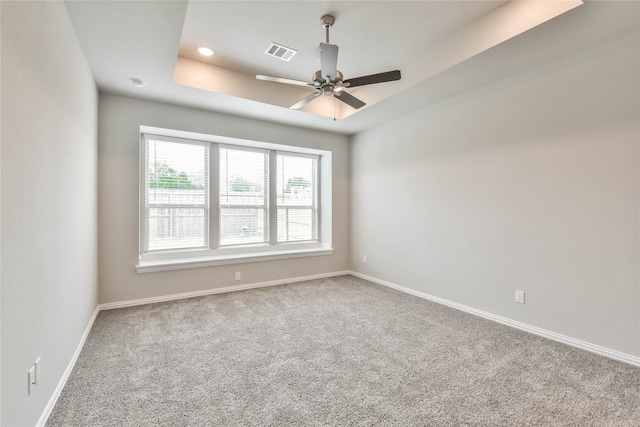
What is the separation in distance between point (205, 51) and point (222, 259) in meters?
2.68

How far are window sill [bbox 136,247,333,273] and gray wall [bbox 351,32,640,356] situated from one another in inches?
65.0

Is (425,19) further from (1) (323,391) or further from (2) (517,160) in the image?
(1) (323,391)

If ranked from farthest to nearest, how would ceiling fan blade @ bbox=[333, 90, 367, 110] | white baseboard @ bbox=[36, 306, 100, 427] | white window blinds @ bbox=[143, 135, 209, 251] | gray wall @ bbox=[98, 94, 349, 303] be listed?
white window blinds @ bbox=[143, 135, 209, 251]
gray wall @ bbox=[98, 94, 349, 303]
ceiling fan blade @ bbox=[333, 90, 367, 110]
white baseboard @ bbox=[36, 306, 100, 427]

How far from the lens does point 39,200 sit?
1.60 metres

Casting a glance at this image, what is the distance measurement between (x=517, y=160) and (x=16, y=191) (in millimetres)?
3912

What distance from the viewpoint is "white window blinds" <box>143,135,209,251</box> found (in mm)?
3990

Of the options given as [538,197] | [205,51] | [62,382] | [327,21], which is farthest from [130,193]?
[538,197]

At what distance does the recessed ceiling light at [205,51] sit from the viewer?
3.03m

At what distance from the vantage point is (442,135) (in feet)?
12.2

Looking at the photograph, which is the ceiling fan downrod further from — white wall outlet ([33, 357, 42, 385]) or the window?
white wall outlet ([33, 357, 42, 385])

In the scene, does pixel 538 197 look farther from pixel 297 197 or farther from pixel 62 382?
pixel 62 382

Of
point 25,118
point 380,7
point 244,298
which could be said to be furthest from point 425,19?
point 244,298

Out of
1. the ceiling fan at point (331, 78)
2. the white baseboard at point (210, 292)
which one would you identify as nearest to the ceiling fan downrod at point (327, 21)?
the ceiling fan at point (331, 78)

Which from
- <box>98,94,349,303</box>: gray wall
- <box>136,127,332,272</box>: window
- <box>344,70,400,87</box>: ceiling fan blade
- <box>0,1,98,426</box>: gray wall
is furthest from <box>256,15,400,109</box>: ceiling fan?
<box>136,127,332,272</box>: window
